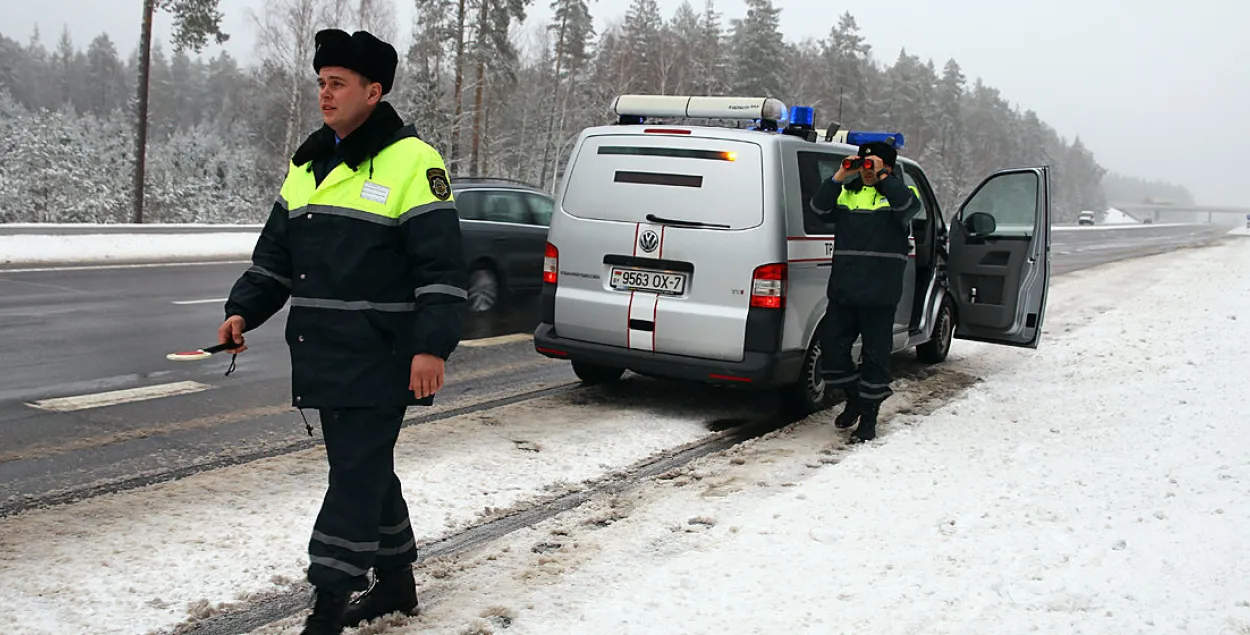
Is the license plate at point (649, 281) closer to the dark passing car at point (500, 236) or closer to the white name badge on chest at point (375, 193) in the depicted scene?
the white name badge on chest at point (375, 193)

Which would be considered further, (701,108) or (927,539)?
(701,108)

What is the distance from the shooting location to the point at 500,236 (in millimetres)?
10852

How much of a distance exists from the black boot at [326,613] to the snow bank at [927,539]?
267 mm

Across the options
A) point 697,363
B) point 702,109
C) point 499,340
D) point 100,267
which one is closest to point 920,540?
point 697,363

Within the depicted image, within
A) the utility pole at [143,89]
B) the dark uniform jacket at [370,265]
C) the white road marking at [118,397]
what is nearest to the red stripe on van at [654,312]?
the white road marking at [118,397]

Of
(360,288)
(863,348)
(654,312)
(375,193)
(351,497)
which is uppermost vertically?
(375,193)

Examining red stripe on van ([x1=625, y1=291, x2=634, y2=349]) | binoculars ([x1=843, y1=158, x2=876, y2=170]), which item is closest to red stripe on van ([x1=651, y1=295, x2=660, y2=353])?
red stripe on van ([x1=625, y1=291, x2=634, y2=349])

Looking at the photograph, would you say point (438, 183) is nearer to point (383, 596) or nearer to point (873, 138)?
point (383, 596)

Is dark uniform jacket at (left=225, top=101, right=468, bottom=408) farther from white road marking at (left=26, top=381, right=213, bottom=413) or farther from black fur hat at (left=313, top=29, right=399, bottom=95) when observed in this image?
white road marking at (left=26, top=381, right=213, bottom=413)

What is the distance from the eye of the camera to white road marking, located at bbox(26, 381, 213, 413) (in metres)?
6.33

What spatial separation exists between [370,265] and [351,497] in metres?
0.76

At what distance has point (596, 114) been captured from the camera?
5350 centimetres

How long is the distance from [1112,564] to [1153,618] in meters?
0.53

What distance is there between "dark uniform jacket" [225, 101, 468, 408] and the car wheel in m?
7.45
